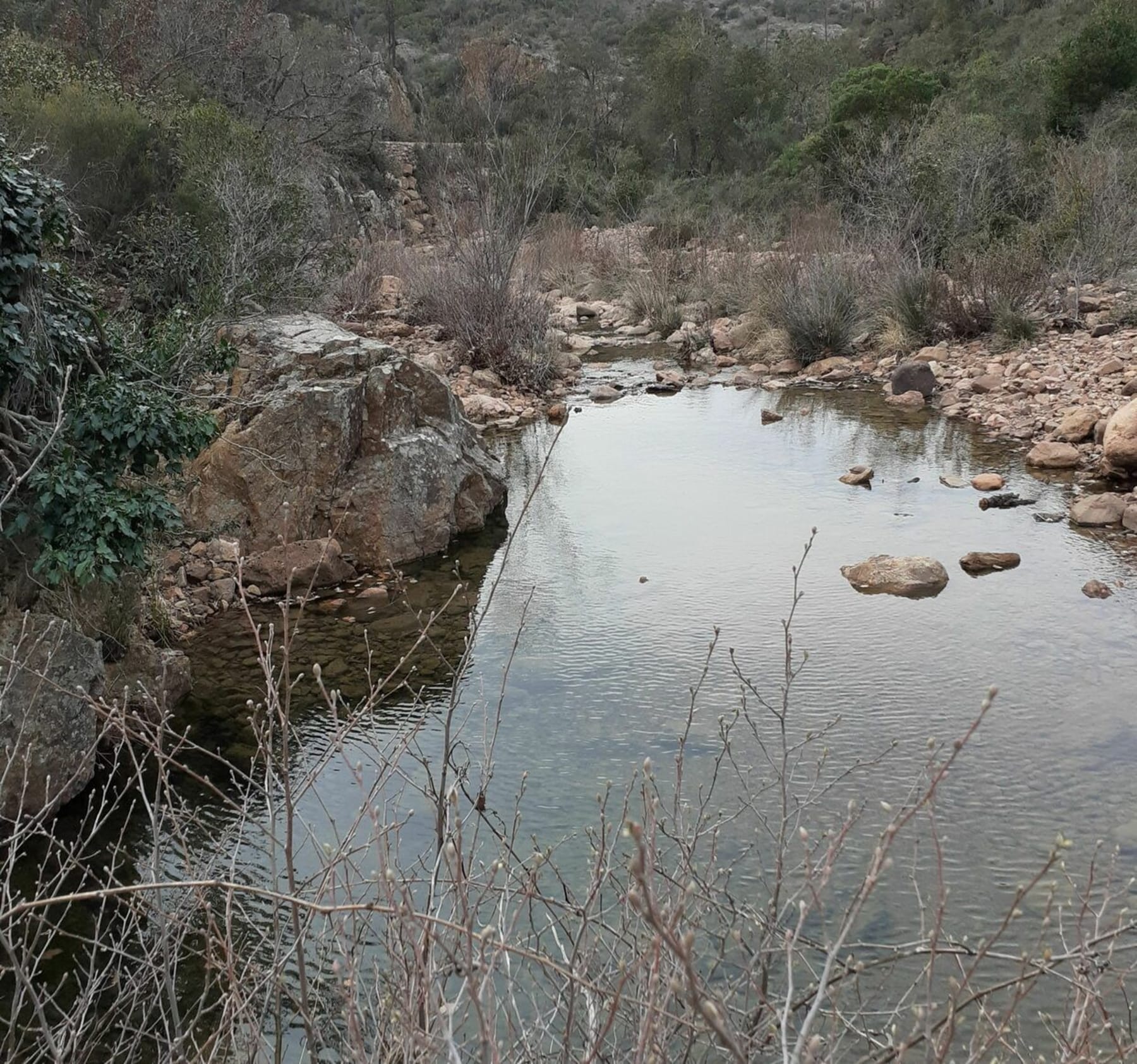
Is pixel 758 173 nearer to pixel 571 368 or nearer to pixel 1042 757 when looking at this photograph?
pixel 571 368

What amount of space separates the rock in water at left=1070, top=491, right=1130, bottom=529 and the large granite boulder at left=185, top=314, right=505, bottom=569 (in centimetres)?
360

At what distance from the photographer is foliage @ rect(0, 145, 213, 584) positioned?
13.0ft

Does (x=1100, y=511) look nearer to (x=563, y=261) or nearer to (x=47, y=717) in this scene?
(x=47, y=717)

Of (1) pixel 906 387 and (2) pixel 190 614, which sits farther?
(1) pixel 906 387

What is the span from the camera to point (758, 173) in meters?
25.7

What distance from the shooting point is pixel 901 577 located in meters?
5.57

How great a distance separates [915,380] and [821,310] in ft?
6.48

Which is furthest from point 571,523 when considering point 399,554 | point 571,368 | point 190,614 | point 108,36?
point 108,36

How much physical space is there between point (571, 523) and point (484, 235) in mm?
4798

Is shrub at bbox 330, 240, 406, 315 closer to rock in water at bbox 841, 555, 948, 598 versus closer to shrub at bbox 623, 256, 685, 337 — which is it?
shrub at bbox 623, 256, 685, 337

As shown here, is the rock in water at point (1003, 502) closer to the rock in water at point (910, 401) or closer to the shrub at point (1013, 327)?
the rock in water at point (910, 401)

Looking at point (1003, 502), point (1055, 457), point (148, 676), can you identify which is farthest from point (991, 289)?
Result: point (148, 676)

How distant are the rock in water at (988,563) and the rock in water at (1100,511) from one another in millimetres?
818

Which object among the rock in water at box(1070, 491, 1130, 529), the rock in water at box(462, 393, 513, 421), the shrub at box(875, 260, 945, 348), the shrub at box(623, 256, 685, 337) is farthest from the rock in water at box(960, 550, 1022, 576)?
the shrub at box(623, 256, 685, 337)
